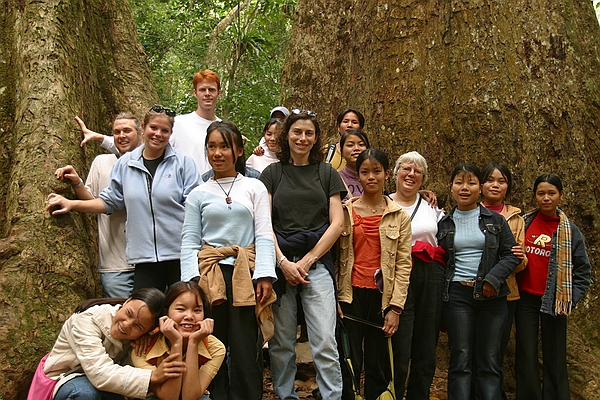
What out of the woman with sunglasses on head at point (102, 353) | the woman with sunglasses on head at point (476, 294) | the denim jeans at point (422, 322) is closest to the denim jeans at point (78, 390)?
the woman with sunglasses on head at point (102, 353)

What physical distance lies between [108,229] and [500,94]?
3.96 meters

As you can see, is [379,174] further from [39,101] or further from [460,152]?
[39,101]

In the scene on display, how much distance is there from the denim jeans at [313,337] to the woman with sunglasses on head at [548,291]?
1.77 meters

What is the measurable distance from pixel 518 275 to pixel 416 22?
9.62 ft

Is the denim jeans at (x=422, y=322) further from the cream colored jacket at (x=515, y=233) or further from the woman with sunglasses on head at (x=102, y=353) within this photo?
the woman with sunglasses on head at (x=102, y=353)

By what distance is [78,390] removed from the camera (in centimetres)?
367

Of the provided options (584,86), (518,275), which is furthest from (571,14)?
(518,275)

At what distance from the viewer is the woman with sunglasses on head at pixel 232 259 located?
4.11 metres

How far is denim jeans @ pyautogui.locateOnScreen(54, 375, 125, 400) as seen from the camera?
12.0 feet

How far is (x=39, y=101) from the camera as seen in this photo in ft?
16.6

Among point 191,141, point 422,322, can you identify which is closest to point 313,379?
point 422,322

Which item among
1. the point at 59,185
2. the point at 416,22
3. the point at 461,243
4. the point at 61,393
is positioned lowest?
the point at 61,393

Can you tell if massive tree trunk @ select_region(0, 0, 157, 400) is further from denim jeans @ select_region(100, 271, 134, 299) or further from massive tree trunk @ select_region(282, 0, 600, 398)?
massive tree trunk @ select_region(282, 0, 600, 398)

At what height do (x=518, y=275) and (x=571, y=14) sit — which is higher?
(x=571, y=14)
